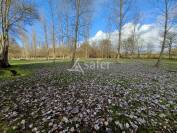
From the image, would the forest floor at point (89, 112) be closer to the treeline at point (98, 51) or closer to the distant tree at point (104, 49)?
the treeline at point (98, 51)

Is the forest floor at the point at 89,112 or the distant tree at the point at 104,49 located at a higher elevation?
the distant tree at the point at 104,49

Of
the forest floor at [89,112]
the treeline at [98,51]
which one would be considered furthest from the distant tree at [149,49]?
the forest floor at [89,112]

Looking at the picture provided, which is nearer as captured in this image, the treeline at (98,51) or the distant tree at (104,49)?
the treeline at (98,51)

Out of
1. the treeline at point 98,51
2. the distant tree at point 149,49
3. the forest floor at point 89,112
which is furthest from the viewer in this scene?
the distant tree at point 149,49

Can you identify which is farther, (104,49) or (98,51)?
(98,51)

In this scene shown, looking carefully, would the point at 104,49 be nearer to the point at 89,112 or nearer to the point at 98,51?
the point at 98,51

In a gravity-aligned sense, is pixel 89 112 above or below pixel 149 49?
below

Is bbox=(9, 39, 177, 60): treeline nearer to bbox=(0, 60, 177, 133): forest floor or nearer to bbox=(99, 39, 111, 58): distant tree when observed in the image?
bbox=(99, 39, 111, 58): distant tree

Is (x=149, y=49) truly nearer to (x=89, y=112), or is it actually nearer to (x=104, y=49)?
(x=104, y=49)

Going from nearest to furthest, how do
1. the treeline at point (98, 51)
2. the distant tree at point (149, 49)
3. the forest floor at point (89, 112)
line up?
the forest floor at point (89, 112) → the treeline at point (98, 51) → the distant tree at point (149, 49)

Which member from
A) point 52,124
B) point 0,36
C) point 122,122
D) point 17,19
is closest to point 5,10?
point 17,19

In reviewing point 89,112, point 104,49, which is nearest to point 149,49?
point 104,49

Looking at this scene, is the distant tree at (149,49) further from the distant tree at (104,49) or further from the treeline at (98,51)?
the distant tree at (104,49)

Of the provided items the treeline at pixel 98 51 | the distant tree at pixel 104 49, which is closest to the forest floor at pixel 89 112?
the treeline at pixel 98 51
